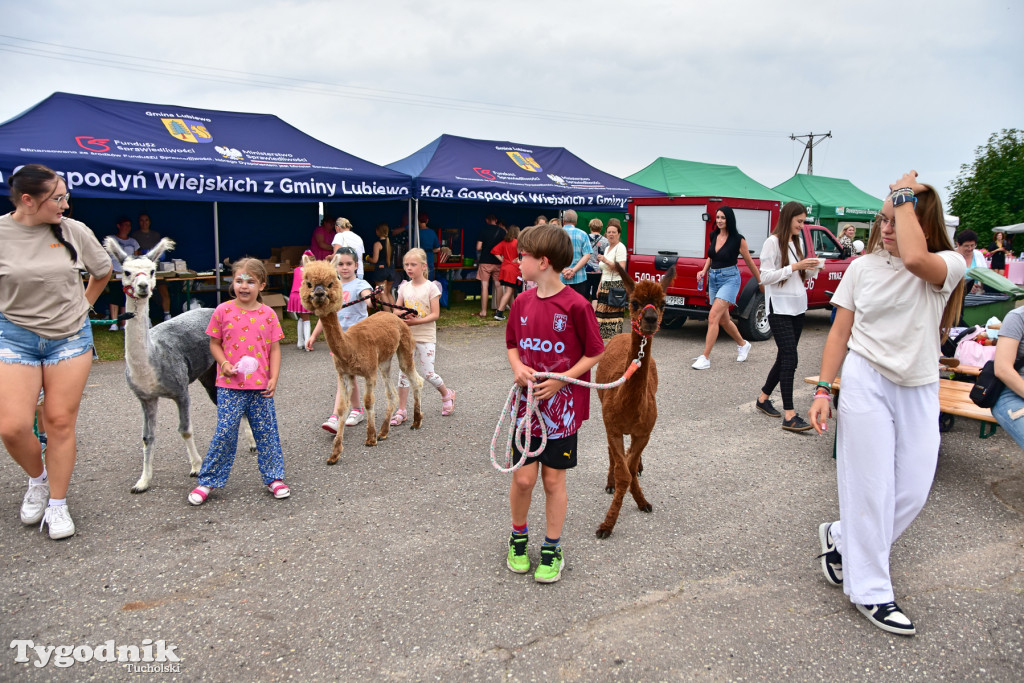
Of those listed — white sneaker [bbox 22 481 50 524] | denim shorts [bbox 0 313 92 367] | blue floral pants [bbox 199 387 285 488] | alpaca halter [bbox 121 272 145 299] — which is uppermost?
alpaca halter [bbox 121 272 145 299]

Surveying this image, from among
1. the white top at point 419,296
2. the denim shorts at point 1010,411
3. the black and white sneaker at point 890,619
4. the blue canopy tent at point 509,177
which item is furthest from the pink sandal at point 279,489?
the blue canopy tent at point 509,177

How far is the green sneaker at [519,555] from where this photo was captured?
10.8ft

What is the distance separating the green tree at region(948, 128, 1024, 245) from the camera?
75.4 ft

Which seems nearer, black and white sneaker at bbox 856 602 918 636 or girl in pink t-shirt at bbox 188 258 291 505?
black and white sneaker at bbox 856 602 918 636

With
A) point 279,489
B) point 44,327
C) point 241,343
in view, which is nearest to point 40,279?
point 44,327

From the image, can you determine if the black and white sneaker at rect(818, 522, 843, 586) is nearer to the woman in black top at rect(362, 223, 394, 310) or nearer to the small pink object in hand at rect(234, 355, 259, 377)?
the small pink object in hand at rect(234, 355, 259, 377)

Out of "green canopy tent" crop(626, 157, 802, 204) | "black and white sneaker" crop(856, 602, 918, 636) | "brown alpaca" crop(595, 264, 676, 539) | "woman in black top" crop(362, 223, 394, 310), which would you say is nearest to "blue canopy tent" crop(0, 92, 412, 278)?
"woman in black top" crop(362, 223, 394, 310)

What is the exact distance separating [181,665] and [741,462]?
3956mm

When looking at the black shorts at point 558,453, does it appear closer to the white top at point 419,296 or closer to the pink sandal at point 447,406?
the white top at point 419,296

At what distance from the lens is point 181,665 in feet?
8.58

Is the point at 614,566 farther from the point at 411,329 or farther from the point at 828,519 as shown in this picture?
the point at 411,329

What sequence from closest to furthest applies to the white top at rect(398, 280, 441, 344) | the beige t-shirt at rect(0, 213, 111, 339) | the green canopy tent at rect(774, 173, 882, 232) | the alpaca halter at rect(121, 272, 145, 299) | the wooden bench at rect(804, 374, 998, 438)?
the beige t-shirt at rect(0, 213, 111, 339) → the alpaca halter at rect(121, 272, 145, 299) → the wooden bench at rect(804, 374, 998, 438) → the white top at rect(398, 280, 441, 344) → the green canopy tent at rect(774, 173, 882, 232)

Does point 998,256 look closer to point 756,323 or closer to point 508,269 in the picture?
point 756,323

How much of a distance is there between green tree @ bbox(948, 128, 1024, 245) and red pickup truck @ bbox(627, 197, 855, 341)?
51.4 ft
